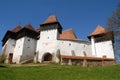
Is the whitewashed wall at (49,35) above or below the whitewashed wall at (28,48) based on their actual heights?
above

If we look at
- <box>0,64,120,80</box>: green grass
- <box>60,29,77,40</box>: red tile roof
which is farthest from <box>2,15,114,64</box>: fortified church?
<box>0,64,120,80</box>: green grass

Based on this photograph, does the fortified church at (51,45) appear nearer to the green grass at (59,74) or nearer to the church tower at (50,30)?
→ the church tower at (50,30)

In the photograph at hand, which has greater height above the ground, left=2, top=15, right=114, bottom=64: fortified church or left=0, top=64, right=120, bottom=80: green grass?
left=2, top=15, right=114, bottom=64: fortified church

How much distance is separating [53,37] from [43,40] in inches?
97.1

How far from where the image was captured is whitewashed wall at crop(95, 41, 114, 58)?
111 feet

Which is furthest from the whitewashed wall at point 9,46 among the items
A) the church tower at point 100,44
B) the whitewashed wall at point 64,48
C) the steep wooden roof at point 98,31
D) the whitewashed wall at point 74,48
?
the steep wooden roof at point 98,31

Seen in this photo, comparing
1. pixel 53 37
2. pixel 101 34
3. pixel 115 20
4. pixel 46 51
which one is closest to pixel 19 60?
pixel 46 51

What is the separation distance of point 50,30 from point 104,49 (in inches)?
493

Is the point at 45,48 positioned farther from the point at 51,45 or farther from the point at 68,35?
the point at 68,35

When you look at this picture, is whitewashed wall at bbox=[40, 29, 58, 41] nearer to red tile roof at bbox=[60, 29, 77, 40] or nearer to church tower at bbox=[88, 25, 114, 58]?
red tile roof at bbox=[60, 29, 77, 40]

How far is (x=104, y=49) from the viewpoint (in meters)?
34.9

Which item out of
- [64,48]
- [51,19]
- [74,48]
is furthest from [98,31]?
[51,19]

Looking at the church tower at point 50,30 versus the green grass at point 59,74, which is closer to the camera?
the green grass at point 59,74

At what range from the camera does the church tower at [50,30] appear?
120 ft
